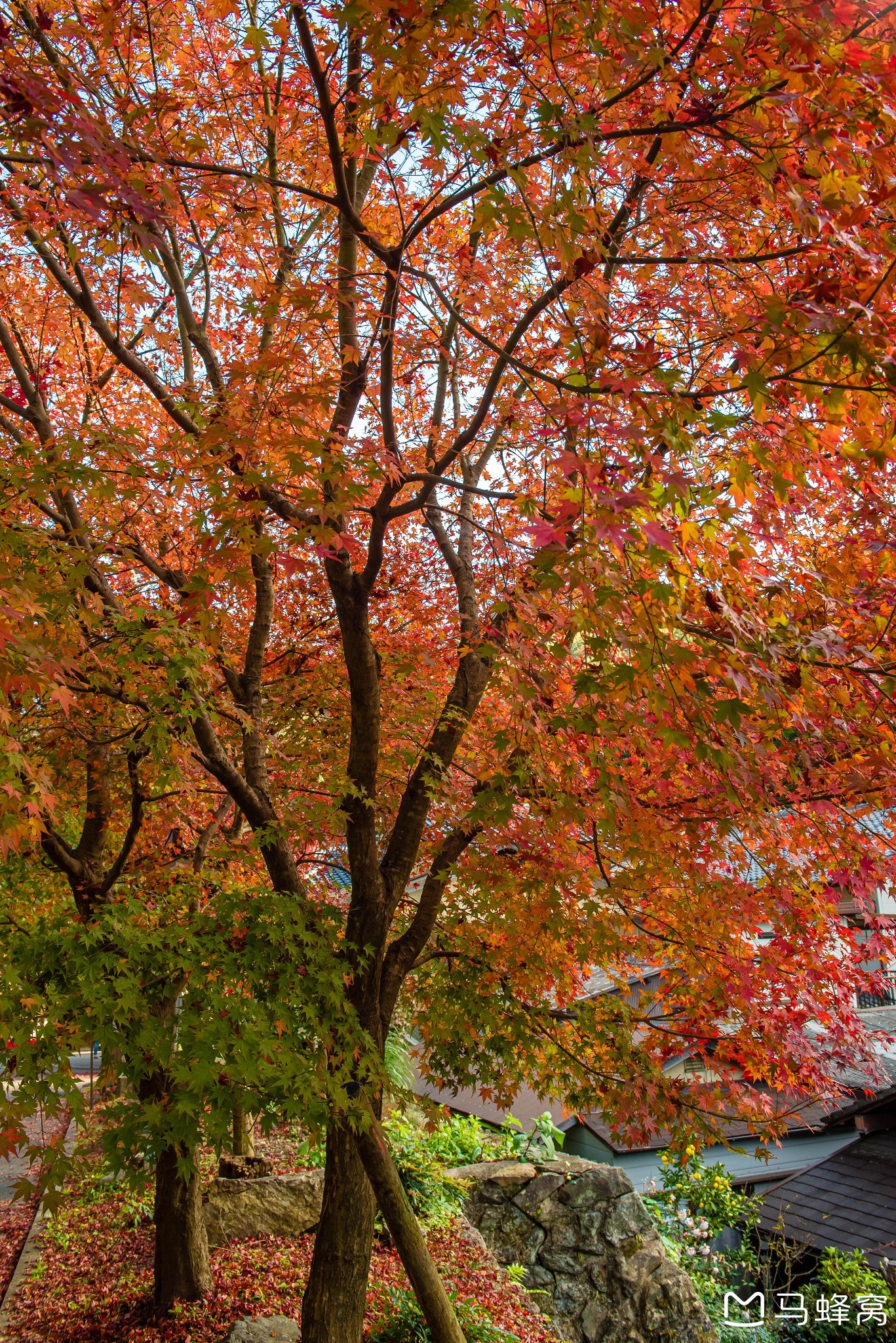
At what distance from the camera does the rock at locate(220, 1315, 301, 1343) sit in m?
5.77

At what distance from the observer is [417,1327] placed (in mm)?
6613

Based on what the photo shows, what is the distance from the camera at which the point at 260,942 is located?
464 centimetres

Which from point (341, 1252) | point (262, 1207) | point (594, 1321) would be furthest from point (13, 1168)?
point (341, 1252)

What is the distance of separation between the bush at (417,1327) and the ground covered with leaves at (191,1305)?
0.09 metres

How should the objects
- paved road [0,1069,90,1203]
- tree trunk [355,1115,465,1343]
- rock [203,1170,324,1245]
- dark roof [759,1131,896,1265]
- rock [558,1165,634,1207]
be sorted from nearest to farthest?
1. tree trunk [355,1115,465,1343]
2. rock [203,1170,324,1245]
3. rock [558,1165,634,1207]
4. dark roof [759,1131,896,1265]
5. paved road [0,1069,90,1203]

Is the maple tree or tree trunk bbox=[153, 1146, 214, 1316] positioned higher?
the maple tree

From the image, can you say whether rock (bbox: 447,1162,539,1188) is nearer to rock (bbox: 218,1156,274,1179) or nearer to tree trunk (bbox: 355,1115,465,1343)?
rock (bbox: 218,1156,274,1179)

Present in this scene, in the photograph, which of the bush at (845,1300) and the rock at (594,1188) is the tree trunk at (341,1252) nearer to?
the rock at (594,1188)

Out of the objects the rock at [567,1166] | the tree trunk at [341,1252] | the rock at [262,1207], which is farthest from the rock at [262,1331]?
the rock at [567,1166]

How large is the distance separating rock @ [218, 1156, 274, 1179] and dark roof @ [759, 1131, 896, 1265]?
6.74 meters

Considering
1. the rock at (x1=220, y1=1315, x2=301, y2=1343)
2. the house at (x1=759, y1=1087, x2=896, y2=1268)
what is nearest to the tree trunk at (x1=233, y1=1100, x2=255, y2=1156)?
the rock at (x1=220, y1=1315, x2=301, y2=1343)

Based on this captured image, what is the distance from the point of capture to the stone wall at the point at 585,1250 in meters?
8.02

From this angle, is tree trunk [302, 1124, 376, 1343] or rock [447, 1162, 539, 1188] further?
rock [447, 1162, 539, 1188]

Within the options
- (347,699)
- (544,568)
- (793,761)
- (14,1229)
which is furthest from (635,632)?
(14,1229)
